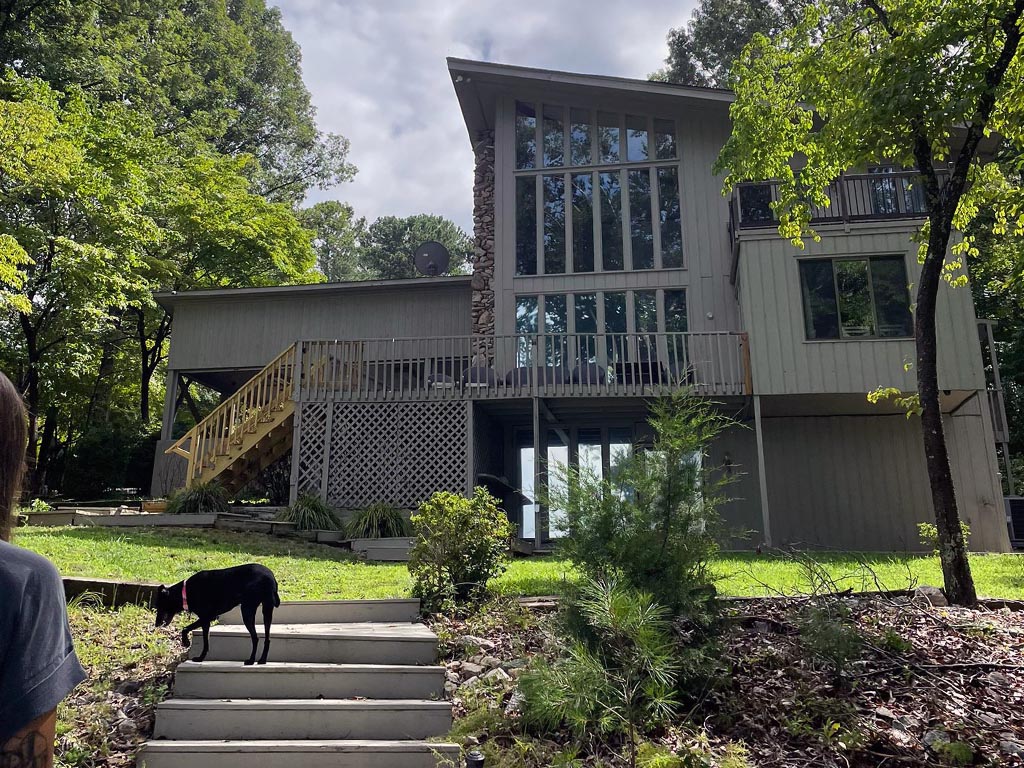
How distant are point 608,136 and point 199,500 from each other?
10784mm

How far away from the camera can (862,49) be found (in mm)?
6406

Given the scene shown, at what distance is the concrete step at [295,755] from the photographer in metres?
3.72

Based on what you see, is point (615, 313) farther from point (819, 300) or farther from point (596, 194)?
point (819, 300)

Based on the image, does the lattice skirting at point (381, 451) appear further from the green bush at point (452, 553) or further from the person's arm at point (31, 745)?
the person's arm at point (31, 745)

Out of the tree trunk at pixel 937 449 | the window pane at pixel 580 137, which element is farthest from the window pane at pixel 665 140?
the tree trunk at pixel 937 449

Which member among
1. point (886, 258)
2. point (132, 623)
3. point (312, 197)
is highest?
point (312, 197)

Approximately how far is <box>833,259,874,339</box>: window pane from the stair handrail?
9.41m

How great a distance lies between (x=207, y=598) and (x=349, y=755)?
4.48 feet

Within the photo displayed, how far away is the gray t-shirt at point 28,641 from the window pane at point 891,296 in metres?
12.6

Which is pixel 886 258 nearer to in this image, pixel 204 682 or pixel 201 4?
pixel 204 682

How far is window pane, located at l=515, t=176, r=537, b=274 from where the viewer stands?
49.4 ft

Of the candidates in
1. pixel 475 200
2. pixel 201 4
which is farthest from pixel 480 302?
pixel 201 4

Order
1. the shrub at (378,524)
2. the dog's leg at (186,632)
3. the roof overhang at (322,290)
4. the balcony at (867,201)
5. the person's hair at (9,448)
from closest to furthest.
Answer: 1. the person's hair at (9,448)
2. the dog's leg at (186,632)
3. the shrub at (378,524)
4. the balcony at (867,201)
5. the roof overhang at (322,290)

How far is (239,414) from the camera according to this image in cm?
1303
